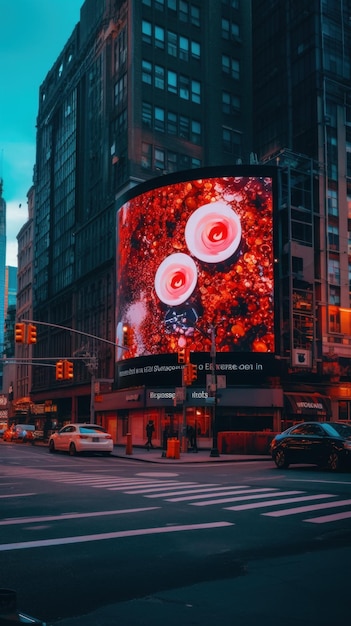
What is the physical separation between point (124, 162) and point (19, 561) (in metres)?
56.6

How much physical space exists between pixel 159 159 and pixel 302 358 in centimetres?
2329

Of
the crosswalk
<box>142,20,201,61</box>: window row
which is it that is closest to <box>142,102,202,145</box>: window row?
<box>142,20,201,61</box>: window row

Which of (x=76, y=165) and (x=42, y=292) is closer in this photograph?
(x=76, y=165)

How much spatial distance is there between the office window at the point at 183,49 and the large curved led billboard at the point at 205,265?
17.8 metres

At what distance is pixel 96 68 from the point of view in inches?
2815

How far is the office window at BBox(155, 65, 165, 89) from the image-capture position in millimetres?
63094

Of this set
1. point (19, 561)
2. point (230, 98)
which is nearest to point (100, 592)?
point (19, 561)

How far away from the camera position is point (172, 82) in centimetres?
6419

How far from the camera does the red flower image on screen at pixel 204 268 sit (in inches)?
1930

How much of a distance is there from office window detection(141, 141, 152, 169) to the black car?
139 feet

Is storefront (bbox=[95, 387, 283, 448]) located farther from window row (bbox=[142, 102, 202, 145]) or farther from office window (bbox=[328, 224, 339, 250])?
window row (bbox=[142, 102, 202, 145])

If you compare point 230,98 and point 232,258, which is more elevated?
point 230,98

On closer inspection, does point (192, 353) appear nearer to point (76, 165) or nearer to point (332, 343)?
point (332, 343)

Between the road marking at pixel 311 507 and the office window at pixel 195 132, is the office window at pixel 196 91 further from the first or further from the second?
the road marking at pixel 311 507
